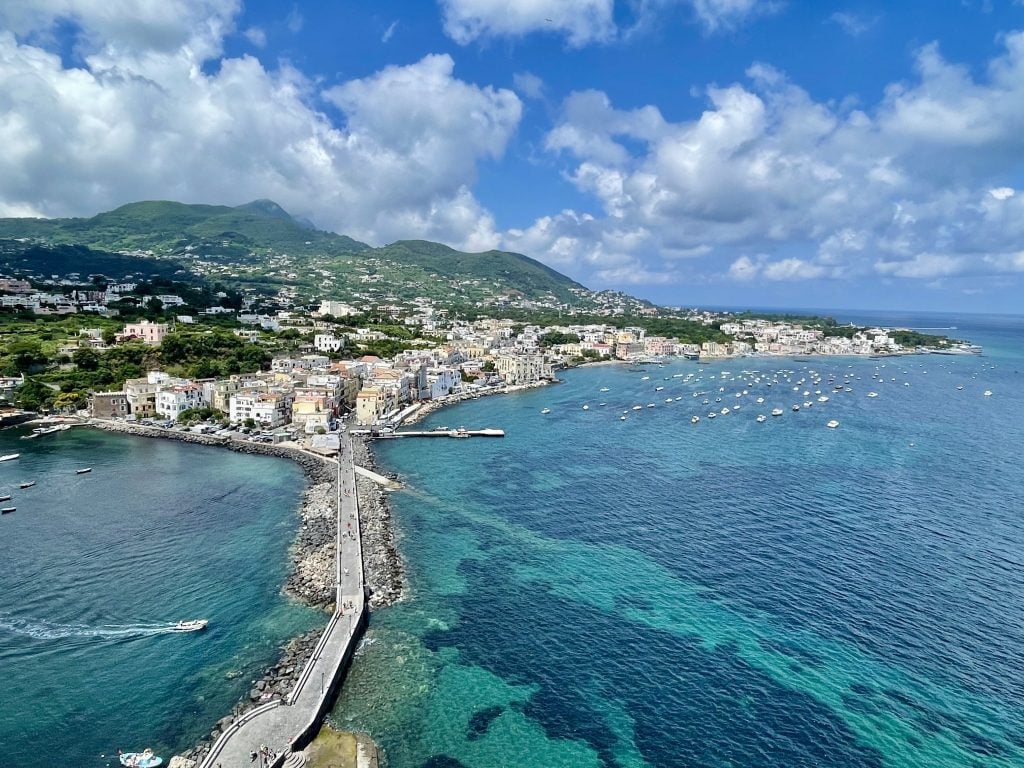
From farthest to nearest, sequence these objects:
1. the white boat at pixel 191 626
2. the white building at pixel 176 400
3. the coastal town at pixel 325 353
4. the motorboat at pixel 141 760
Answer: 1. the coastal town at pixel 325 353
2. the white building at pixel 176 400
3. the white boat at pixel 191 626
4. the motorboat at pixel 141 760

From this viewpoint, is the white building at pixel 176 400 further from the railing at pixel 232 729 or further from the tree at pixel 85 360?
the railing at pixel 232 729

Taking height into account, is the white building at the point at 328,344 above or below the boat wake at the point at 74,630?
above

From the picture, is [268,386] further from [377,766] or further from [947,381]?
[947,381]

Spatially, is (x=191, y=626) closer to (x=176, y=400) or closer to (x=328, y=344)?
(x=176, y=400)

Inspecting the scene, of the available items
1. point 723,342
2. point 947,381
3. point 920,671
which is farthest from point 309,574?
point 723,342

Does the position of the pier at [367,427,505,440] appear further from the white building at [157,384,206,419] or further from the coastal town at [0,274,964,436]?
the white building at [157,384,206,419]

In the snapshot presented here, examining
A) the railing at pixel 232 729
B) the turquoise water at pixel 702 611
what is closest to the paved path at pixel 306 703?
the railing at pixel 232 729

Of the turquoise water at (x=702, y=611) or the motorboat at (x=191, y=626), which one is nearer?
the turquoise water at (x=702, y=611)
